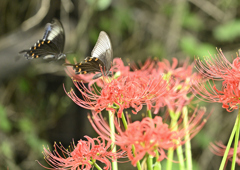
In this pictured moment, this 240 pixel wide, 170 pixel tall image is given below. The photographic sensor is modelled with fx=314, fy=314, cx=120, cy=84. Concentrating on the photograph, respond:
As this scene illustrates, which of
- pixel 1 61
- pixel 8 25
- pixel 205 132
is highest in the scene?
pixel 8 25

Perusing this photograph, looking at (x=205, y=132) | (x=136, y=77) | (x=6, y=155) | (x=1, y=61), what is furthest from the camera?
(x=205, y=132)

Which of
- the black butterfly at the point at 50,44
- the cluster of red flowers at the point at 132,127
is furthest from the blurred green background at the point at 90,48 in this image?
the cluster of red flowers at the point at 132,127

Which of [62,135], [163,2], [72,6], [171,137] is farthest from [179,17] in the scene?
[171,137]

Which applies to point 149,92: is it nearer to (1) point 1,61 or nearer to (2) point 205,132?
(1) point 1,61

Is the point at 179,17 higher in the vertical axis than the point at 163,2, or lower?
lower

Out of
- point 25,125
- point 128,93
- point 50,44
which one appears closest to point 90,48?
point 25,125

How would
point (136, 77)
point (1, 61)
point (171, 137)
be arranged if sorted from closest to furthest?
point (171, 137), point (136, 77), point (1, 61)

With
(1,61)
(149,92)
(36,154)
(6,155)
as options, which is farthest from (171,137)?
(36,154)

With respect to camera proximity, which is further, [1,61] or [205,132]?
[205,132]
